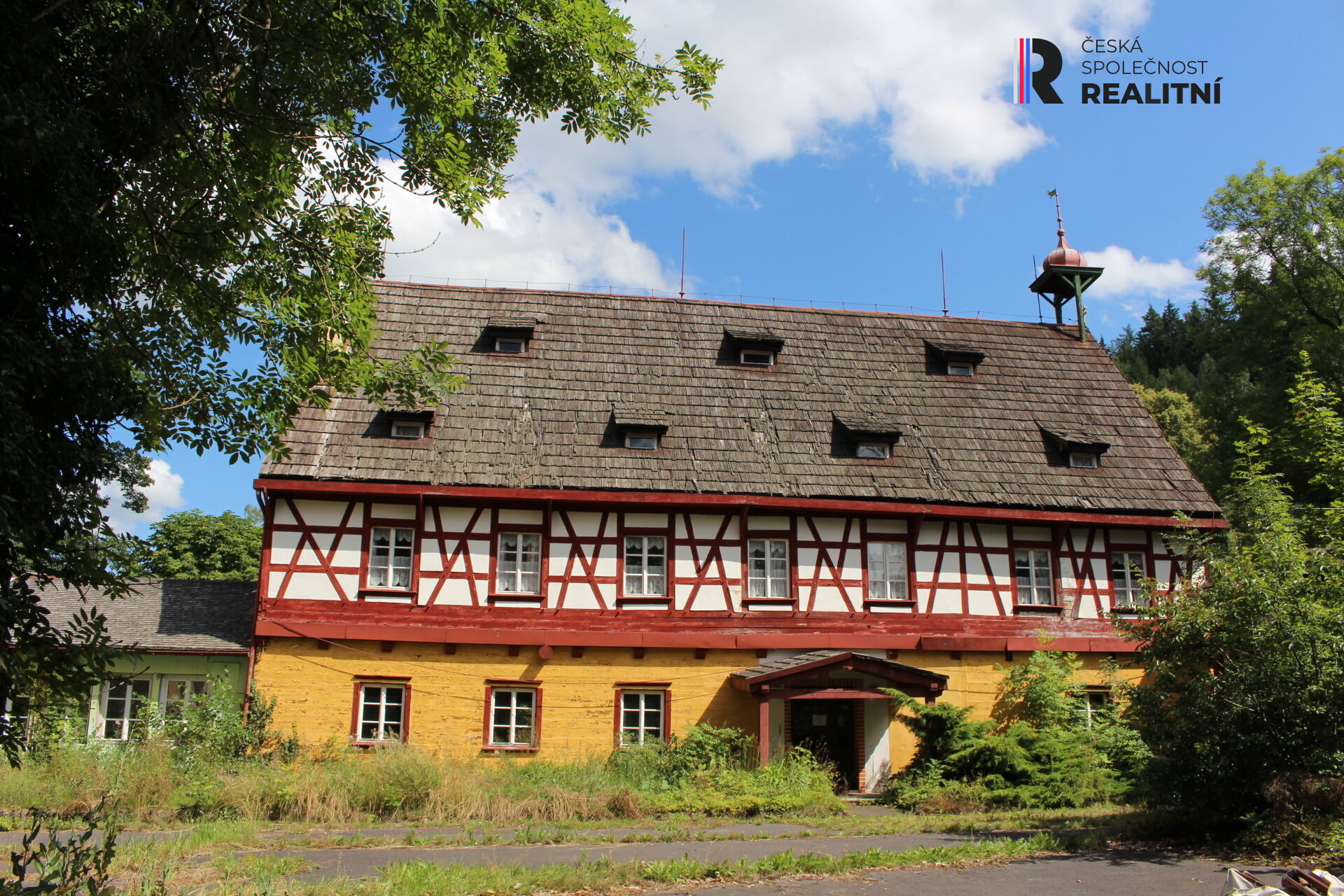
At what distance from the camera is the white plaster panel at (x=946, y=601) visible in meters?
19.1

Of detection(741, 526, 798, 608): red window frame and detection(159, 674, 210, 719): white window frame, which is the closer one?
detection(159, 674, 210, 719): white window frame

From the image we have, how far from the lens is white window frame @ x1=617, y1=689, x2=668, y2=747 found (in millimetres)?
17797

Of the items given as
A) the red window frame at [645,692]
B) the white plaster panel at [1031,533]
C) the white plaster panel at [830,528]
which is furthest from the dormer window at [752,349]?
the red window frame at [645,692]

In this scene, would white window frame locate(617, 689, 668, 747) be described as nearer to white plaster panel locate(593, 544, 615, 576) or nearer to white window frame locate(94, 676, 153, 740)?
white plaster panel locate(593, 544, 615, 576)

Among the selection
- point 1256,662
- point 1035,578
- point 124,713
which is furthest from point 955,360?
point 124,713

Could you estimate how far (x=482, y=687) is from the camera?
1755 centimetres

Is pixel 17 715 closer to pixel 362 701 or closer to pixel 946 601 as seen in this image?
pixel 362 701

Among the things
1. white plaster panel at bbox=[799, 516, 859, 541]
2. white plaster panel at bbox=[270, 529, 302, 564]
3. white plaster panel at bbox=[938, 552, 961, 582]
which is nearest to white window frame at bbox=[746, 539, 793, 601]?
white plaster panel at bbox=[799, 516, 859, 541]

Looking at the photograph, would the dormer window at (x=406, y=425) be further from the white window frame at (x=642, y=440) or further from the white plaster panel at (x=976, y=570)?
the white plaster panel at (x=976, y=570)

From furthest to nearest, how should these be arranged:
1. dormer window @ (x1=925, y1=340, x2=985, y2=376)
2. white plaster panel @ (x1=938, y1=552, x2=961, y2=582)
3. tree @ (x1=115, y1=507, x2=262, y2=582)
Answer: tree @ (x1=115, y1=507, x2=262, y2=582)
dormer window @ (x1=925, y1=340, x2=985, y2=376)
white plaster panel @ (x1=938, y1=552, x2=961, y2=582)

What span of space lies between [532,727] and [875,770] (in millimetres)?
6371

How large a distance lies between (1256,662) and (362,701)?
1376 cm

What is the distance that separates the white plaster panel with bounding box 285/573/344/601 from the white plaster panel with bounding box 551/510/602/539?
3.75m

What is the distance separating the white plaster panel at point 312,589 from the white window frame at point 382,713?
165 cm
